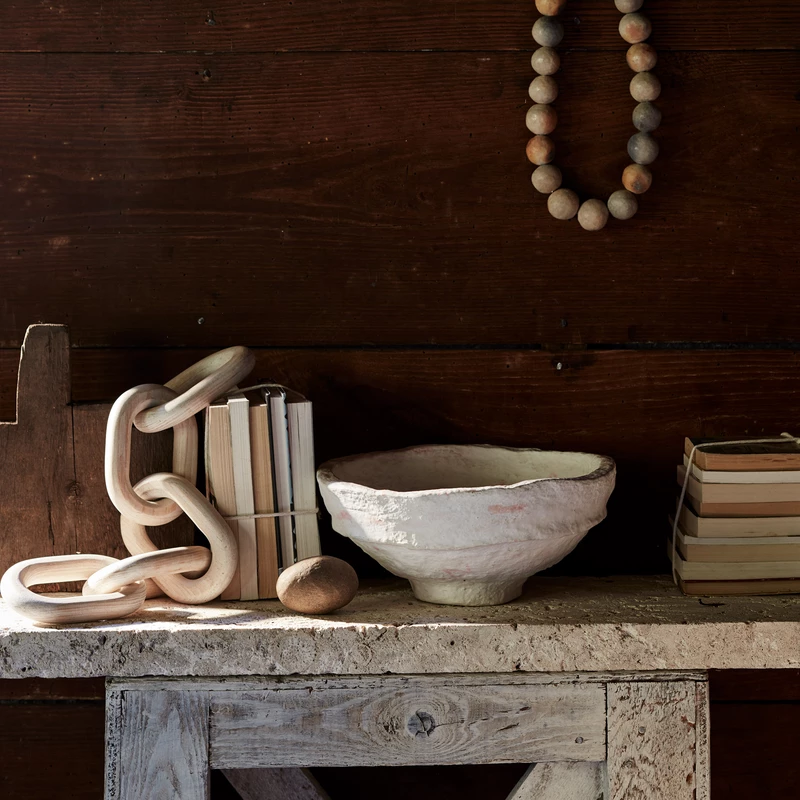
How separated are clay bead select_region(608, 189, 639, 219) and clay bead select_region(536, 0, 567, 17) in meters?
0.19

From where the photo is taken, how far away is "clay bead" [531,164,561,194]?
942 mm

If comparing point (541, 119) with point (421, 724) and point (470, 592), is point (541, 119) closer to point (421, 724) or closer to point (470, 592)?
point (470, 592)

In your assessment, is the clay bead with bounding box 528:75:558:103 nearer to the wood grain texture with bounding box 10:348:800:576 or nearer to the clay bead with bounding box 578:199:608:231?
the clay bead with bounding box 578:199:608:231

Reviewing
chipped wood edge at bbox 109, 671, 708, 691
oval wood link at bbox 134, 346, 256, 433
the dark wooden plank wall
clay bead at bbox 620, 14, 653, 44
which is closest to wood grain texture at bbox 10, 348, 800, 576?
the dark wooden plank wall

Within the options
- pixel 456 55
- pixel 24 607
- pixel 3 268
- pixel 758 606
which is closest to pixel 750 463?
pixel 758 606

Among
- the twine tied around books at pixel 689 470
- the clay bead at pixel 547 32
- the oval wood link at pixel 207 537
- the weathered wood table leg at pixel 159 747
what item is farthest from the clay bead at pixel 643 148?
the weathered wood table leg at pixel 159 747

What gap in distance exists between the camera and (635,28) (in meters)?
0.93

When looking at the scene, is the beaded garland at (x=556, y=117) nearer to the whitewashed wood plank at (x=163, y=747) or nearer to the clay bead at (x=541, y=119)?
the clay bead at (x=541, y=119)

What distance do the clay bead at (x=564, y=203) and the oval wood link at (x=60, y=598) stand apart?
0.55m

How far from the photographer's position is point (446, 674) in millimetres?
763

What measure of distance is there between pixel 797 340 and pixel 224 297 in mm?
613

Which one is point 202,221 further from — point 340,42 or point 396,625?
point 396,625

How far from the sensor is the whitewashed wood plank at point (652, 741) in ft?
2.49

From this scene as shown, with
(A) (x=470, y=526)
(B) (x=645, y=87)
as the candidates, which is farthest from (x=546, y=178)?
(A) (x=470, y=526)
